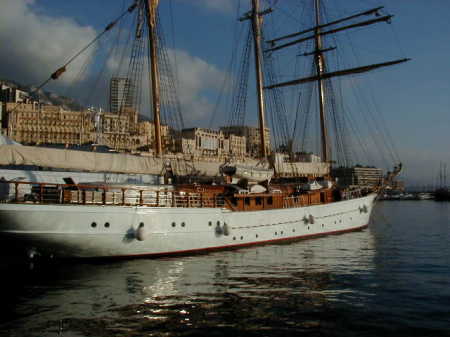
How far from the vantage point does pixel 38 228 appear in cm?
1396

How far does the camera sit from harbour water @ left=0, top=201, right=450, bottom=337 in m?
8.56

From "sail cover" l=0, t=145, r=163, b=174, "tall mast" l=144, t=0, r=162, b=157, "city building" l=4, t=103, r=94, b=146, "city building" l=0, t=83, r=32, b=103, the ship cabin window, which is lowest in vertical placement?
the ship cabin window

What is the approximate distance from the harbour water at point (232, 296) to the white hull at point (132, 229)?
2.39 ft

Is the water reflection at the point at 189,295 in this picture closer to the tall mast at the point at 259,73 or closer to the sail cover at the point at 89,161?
the sail cover at the point at 89,161

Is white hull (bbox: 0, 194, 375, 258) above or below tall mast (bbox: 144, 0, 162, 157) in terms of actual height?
below

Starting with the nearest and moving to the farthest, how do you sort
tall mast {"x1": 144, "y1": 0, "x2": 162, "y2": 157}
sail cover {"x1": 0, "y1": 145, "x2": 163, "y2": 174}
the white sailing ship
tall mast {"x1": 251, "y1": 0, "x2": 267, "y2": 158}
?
1. the white sailing ship
2. sail cover {"x1": 0, "y1": 145, "x2": 163, "y2": 174}
3. tall mast {"x1": 144, "y1": 0, "x2": 162, "y2": 157}
4. tall mast {"x1": 251, "y1": 0, "x2": 267, "y2": 158}

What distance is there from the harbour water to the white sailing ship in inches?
37.6

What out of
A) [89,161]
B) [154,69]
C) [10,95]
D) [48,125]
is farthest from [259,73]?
[10,95]

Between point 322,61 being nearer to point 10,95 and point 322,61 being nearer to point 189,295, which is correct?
point 189,295

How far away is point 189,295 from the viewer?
11062 millimetres

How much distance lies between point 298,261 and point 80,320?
960 centimetres

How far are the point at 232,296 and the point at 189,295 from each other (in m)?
1.22

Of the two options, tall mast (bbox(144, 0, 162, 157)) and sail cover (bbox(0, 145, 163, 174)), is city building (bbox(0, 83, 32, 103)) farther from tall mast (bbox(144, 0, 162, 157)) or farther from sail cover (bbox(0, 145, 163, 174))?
sail cover (bbox(0, 145, 163, 174))

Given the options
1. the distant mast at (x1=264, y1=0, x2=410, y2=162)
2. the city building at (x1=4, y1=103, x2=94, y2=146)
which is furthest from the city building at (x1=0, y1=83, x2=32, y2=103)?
the distant mast at (x1=264, y1=0, x2=410, y2=162)
